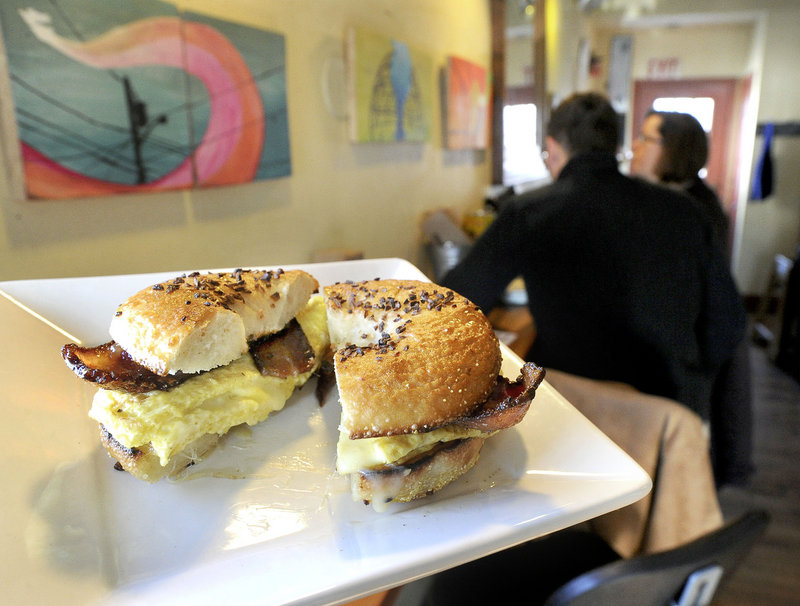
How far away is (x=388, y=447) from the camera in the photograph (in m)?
0.73

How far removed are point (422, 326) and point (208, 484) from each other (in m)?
0.39

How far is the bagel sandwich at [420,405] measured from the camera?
28.0 inches

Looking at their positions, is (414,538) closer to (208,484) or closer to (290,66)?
(208,484)

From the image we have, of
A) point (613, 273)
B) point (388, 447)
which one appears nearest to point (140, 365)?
point (388, 447)

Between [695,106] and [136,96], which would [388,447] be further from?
[695,106]

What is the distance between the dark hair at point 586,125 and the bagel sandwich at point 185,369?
1.35m

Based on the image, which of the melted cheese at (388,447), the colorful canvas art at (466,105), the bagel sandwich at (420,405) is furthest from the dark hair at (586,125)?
the melted cheese at (388,447)

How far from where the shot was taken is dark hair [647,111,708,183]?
279 centimetres

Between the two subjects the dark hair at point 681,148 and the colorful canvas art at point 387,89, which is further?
the dark hair at point 681,148

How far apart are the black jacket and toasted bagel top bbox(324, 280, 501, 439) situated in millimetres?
925

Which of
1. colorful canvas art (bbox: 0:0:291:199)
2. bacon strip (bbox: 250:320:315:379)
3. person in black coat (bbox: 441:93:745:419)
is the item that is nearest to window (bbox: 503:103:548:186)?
person in black coat (bbox: 441:93:745:419)

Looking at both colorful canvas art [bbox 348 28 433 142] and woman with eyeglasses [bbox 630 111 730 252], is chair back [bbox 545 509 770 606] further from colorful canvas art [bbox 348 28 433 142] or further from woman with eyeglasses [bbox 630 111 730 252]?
woman with eyeglasses [bbox 630 111 730 252]

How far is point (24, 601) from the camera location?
0.54 m

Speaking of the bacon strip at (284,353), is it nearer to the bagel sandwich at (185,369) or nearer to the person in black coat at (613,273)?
the bagel sandwich at (185,369)
